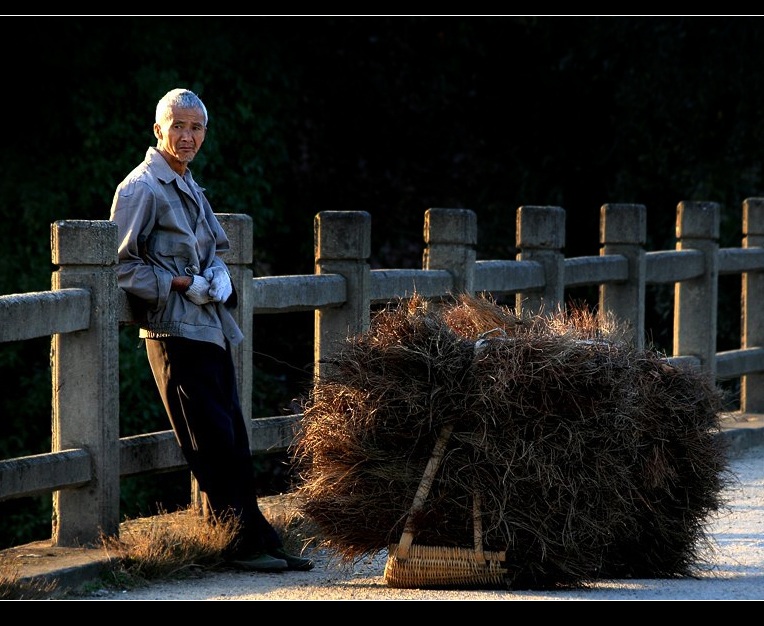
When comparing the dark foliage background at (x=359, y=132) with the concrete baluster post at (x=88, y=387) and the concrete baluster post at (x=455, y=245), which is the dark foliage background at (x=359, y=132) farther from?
the concrete baluster post at (x=88, y=387)

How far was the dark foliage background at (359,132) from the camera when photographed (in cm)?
1341

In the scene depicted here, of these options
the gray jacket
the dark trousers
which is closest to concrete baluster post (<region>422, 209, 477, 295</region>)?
the dark trousers

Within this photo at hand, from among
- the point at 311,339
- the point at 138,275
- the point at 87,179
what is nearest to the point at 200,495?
the point at 138,275

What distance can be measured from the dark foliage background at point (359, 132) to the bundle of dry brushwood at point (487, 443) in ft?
21.1

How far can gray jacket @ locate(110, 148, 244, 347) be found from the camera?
5906 mm

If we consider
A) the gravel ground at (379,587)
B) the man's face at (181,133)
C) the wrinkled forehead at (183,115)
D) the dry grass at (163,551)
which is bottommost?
the gravel ground at (379,587)

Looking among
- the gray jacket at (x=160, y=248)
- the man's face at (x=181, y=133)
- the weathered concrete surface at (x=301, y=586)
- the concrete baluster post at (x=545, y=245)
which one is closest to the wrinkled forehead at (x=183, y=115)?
the man's face at (x=181, y=133)

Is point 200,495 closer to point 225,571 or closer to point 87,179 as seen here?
point 225,571

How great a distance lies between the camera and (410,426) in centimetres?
556

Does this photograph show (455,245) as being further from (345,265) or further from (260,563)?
(260,563)

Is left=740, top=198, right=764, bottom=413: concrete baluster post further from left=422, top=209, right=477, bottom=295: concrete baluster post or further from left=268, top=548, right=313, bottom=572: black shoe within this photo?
left=268, top=548, right=313, bottom=572: black shoe

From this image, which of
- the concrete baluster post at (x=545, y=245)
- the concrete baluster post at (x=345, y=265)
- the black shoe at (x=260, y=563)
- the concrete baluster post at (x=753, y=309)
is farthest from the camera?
the concrete baluster post at (x=753, y=309)

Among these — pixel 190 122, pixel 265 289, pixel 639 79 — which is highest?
pixel 639 79

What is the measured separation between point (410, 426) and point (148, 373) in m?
7.60
